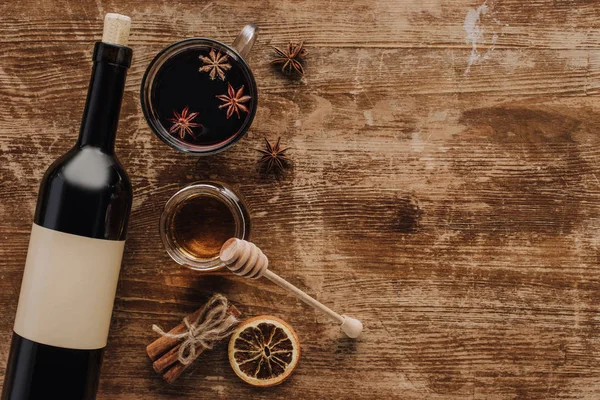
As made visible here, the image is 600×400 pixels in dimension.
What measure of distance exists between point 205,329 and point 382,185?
47 centimetres

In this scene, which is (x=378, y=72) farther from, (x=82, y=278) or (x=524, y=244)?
(x=82, y=278)

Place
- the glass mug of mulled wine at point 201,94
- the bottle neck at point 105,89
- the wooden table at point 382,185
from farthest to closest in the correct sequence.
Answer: the wooden table at point 382,185 < the glass mug of mulled wine at point 201,94 < the bottle neck at point 105,89

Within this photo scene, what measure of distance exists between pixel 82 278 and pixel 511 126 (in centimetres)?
91

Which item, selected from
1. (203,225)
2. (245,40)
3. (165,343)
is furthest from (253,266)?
(245,40)

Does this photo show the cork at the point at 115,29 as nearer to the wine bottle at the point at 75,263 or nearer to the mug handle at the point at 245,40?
the wine bottle at the point at 75,263

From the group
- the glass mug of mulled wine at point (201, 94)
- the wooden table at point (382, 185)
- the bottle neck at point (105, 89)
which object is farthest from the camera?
the wooden table at point (382, 185)

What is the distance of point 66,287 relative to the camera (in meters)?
1.04

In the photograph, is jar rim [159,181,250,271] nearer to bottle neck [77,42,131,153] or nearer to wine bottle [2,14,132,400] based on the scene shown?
wine bottle [2,14,132,400]

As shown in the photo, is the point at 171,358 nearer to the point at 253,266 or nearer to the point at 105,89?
the point at 253,266

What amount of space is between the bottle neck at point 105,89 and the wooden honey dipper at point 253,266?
0.97ft

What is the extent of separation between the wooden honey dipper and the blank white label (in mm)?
221

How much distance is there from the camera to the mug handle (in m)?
1.12

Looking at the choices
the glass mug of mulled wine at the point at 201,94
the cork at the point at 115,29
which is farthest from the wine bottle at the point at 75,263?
the glass mug of mulled wine at the point at 201,94

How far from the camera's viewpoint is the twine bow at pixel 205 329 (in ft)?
3.82
